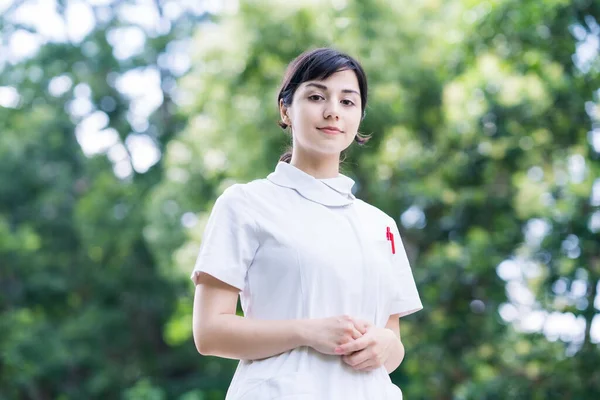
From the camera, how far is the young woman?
1.46m

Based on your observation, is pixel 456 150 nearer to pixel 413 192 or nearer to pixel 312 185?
pixel 413 192

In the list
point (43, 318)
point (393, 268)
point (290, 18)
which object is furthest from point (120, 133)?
point (393, 268)

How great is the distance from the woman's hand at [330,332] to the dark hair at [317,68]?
1.36ft

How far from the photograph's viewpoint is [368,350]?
1.48m

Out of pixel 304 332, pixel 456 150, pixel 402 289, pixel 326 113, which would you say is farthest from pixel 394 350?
pixel 456 150

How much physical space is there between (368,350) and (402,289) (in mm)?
201

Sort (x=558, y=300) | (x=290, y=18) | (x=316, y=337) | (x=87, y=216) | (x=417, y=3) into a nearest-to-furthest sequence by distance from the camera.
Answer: (x=316, y=337) < (x=558, y=300) < (x=290, y=18) < (x=417, y=3) < (x=87, y=216)

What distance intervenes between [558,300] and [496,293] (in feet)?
2.36

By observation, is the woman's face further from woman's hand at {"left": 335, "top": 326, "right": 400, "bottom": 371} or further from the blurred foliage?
the blurred foliage

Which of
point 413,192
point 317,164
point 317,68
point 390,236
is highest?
point 317,68

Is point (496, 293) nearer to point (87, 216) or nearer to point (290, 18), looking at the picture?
point (290, 18)

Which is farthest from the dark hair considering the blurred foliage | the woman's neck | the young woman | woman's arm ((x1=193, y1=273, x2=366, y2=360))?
the blurred foliage

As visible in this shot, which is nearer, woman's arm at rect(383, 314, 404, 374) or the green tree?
woman's arm at rect(383, 314, 404, 374)

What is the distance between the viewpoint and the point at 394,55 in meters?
8.66
